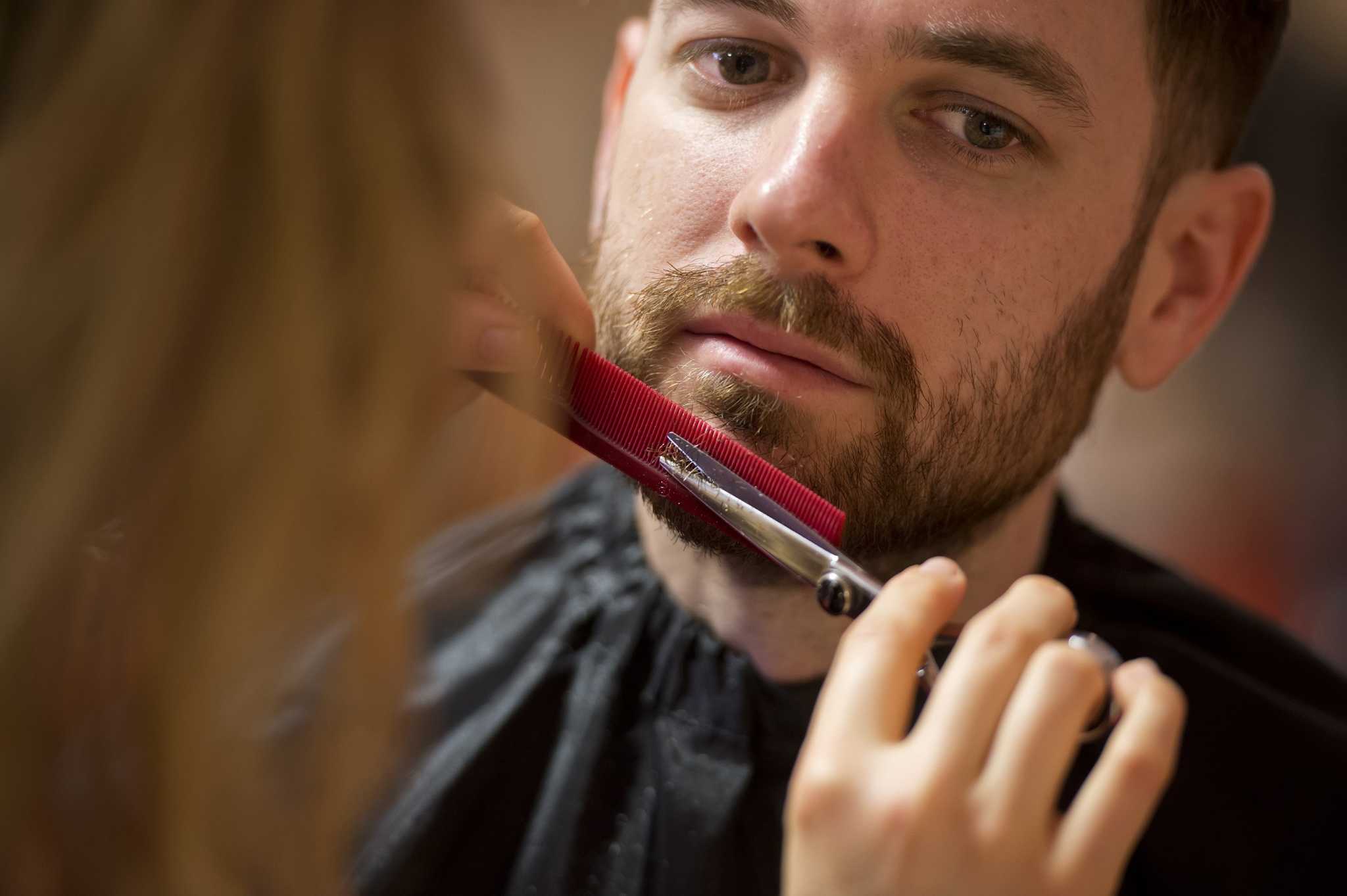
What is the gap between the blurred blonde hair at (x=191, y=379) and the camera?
55cm

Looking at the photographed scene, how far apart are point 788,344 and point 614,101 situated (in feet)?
1.50

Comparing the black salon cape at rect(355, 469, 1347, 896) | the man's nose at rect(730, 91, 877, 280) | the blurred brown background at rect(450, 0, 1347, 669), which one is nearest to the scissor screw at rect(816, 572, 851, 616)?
the man's nose at rect(730, 91, 877, 280)

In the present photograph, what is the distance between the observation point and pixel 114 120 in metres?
0.56

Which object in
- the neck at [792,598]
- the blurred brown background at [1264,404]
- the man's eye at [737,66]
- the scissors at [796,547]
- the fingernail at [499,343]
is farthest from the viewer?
the blurred brown background at [1264,404]

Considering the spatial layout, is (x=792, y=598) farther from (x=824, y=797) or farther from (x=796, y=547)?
(x=824, y=797)

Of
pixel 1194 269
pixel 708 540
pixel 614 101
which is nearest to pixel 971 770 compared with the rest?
pixel 708 540

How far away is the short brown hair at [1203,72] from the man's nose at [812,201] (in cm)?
29

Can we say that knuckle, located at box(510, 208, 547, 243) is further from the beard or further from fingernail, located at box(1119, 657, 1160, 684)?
fingernail, located at box(1119, 657, 1160, 684)

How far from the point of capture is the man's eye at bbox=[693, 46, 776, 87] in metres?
0.87

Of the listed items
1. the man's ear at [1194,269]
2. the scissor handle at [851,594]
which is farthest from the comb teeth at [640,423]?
the man's ear at [1194,269]

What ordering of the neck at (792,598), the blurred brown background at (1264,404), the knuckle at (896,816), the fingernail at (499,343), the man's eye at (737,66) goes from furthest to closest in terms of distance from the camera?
1. the blurred brown background at (1264,404)
2. the neck at (792,598)
3. the man's eye at (737,66)
4. the fingernail at (499,343)
5. the knuckle at (896,816)

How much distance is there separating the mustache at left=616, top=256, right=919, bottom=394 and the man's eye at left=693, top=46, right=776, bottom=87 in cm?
16

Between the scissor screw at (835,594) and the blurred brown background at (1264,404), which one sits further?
the blurred brown background at (1264,404)

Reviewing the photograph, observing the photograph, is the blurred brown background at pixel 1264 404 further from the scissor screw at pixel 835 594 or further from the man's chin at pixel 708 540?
the scissor screw at pixel 835 594
